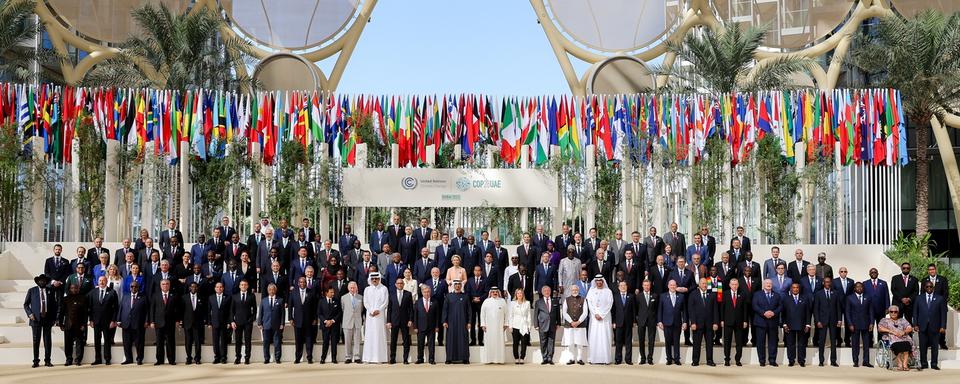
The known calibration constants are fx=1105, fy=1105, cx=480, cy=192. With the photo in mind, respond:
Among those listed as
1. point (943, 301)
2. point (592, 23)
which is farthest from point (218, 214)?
point (592, 23)

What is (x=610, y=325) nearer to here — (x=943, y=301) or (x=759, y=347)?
(x=759, y=347)

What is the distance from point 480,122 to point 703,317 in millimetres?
10242

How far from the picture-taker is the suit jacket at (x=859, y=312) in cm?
1491

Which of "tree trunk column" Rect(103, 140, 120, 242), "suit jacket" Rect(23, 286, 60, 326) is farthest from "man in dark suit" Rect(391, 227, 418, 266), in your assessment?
"tree trunk column" Rect(103, 140, 120, 242)

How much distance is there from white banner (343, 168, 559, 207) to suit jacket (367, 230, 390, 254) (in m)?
3.21

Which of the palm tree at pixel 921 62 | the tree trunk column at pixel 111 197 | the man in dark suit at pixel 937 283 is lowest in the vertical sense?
the man in dark suit at pixel 937 283

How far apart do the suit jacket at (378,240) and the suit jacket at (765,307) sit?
5.85 metres

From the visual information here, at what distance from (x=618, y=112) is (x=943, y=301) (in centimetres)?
965

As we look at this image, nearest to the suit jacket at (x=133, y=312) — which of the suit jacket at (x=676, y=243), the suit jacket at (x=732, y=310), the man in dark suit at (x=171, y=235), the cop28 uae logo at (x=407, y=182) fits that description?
the man in dark suit at (x=171, y=235)

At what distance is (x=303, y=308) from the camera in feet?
49.2

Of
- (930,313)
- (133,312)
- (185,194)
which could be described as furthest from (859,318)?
A: (185,194)

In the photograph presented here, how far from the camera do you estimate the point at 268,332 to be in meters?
15.0

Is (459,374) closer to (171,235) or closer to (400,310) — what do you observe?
(400,310)

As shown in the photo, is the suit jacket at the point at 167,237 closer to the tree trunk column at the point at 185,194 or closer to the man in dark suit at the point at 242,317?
the man in dark suit at the point at 242,317
